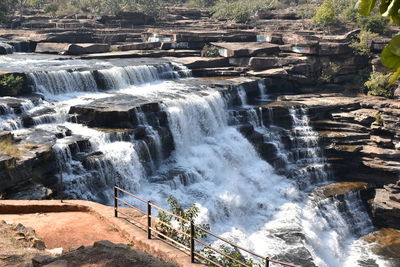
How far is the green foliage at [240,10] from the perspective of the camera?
144 feet

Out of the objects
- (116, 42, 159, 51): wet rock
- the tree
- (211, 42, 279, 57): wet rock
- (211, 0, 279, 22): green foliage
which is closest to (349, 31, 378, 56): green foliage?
(211, 42, 279, 57): wet rock

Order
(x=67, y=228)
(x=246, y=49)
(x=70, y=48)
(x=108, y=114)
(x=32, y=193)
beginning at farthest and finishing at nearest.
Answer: (x=70, y=48)
(x=246, y=49)
(x=108, y=114)
(x=32, y=193)
(x=67, y=228)

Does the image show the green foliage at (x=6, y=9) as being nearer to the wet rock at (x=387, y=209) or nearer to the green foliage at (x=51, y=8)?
the green foliage at (x=51, y=8)

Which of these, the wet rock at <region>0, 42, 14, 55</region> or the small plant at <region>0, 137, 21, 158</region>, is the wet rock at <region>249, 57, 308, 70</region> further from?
the small plant at <region>0, 137, 21, 158</region>

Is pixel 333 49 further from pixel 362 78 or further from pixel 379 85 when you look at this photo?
pixel 379 85

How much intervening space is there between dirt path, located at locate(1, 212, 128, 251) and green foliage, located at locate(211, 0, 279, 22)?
3650 cm

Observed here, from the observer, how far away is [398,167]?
21688mm

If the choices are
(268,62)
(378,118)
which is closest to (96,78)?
(268,62)

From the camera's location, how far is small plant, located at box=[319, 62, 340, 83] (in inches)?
1173

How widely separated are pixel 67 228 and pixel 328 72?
78.4 feet

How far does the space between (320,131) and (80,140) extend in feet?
41.4

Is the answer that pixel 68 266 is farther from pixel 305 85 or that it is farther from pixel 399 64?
pixel 305 85

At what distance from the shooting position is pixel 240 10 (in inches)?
1731

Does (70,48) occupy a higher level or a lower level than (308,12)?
lower
